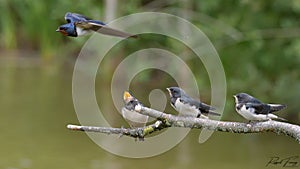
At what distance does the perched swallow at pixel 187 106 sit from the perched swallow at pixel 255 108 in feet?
0.58

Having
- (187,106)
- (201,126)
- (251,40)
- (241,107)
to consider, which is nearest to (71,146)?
(251,40)

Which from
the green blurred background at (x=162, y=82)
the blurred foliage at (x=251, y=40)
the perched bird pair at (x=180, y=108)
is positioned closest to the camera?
the perched bird pair at (x=180, y=108)

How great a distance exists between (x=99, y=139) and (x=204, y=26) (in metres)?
3.05

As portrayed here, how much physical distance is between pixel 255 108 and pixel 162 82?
8642mm

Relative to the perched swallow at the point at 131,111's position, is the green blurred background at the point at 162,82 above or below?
below

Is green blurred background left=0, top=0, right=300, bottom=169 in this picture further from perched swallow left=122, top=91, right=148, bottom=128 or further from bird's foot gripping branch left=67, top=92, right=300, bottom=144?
bird's foot gripping branch left=67, top=92, right=300, bottom=144

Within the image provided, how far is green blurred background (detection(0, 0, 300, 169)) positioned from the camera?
752cm

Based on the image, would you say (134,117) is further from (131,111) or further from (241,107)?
(241,107)

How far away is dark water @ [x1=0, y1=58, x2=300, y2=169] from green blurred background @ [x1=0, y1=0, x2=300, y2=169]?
0.04 feet

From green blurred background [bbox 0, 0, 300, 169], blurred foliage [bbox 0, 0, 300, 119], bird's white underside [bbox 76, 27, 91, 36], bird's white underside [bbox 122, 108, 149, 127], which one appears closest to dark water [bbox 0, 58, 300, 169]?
green blurred background [bbox 0, 0, 300, 169]

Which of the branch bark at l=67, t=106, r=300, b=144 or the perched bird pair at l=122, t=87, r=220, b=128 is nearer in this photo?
the branch bark at l=67, t=106, r=300, b=144

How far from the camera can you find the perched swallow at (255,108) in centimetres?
379

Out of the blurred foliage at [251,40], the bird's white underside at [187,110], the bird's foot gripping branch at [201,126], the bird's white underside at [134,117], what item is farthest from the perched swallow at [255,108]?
the blurred foliage at [251,40]

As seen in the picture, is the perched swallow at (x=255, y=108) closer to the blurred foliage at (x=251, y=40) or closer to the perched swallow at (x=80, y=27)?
the perched swallow at (x=80, y=27)
